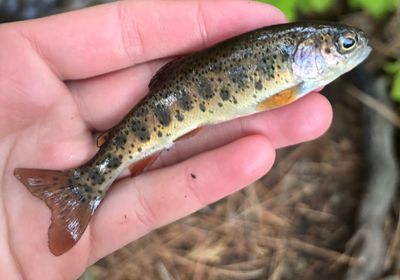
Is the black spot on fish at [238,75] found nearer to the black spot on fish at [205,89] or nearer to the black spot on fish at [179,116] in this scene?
the black spot on fish at [205,89]

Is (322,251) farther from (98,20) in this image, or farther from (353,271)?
(98,20)

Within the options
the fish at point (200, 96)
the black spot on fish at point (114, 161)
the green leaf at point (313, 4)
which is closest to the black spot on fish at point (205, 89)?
the fish at point (200, 96)

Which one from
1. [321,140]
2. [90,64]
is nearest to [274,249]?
[321,140]

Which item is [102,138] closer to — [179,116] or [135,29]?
[179,116]

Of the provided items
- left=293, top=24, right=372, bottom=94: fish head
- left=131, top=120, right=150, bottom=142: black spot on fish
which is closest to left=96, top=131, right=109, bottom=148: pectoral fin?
left=131, top=120, right=150, bottom=142: black spot on fish

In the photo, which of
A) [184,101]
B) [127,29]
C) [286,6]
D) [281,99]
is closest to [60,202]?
[184,101]
